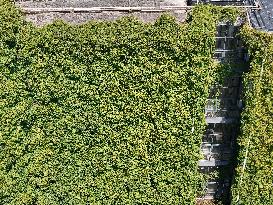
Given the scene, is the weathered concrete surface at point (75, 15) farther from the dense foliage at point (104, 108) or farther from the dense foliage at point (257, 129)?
the dense foliage at point (257, 129)

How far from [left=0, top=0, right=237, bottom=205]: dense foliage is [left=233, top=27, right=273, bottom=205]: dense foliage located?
3.97 feet

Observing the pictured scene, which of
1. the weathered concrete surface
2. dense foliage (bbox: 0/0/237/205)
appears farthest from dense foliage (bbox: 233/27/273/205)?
the weathered concrete surface

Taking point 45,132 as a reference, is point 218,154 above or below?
below

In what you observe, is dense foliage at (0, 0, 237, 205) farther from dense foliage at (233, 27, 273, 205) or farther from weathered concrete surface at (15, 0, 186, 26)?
dense foliage at (233, 27, 273, 205)

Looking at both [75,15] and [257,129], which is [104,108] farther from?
[257,129]

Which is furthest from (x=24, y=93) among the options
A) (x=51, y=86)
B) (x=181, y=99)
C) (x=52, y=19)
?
(x=181, y=99)

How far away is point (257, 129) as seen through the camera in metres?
14.8

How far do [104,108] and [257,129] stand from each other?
15.7 ft

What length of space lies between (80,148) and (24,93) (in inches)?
98.3

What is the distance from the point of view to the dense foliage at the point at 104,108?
43.1 feet

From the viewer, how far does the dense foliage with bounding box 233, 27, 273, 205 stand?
13.4 m

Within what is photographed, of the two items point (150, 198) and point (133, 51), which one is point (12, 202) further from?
point (133, 51)

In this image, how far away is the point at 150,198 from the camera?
52.7 feet

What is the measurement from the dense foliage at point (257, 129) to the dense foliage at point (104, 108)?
1211mm
